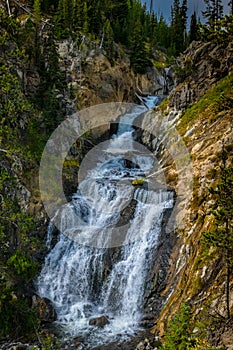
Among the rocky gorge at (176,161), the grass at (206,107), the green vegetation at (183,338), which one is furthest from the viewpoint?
the grass at (206,107)

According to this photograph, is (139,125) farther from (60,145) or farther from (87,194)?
(87,194)

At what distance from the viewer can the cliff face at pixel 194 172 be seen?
11562 millimetres

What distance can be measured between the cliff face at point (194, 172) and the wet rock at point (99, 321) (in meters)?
2.34

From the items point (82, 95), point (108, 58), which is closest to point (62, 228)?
point (82, 95)

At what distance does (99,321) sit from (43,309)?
312cm

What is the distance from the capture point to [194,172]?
1831cm

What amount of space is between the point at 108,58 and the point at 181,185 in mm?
26258

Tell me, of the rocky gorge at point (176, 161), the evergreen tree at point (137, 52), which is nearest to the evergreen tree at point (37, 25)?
the rocky gorge at point (176, 161)

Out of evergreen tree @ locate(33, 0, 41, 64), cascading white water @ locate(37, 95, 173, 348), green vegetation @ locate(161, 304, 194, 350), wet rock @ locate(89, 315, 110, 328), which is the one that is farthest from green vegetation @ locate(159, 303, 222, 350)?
evergreen tree @ locate(33, 0, 41, 64)

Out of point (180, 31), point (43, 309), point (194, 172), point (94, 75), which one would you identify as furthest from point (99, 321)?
point (180, 31)

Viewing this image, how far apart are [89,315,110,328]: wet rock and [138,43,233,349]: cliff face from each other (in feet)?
7.68

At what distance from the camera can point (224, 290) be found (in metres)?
10.7

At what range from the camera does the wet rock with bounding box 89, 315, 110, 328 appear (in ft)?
52.1

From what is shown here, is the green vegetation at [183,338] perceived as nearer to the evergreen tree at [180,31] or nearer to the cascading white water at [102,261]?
the cascading white water at [102,261]
